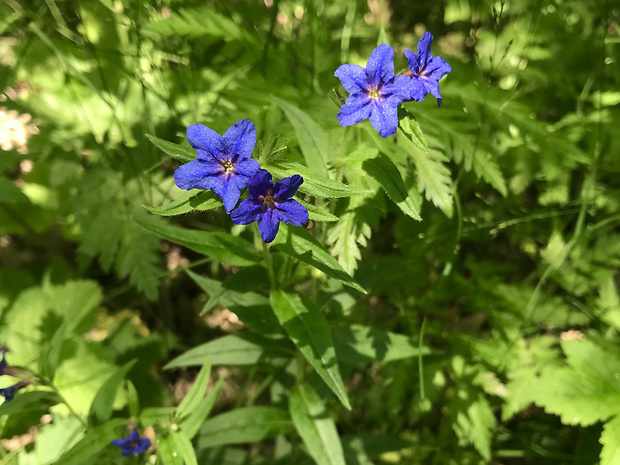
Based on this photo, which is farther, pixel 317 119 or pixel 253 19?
pixel 253 19

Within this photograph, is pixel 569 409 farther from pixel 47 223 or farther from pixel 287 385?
pixel 47 223

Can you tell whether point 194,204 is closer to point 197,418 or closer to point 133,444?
point 197,418

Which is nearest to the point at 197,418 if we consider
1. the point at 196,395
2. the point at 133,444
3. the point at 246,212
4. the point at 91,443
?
the point at 196,395

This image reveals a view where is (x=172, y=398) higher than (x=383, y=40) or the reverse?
the reverse

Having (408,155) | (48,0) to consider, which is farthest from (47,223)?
(408,155)

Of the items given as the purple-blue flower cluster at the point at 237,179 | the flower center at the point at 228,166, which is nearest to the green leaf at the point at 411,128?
the purple-blue flower cluster at the point at 237,179

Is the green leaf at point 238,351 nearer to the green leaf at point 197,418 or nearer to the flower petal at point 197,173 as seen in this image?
the green leaf at point 197,418

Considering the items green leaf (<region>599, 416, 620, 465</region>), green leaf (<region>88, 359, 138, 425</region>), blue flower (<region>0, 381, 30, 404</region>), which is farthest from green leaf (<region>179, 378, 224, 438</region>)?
green leaf (<region>599, 416, 620, 465</region>)
